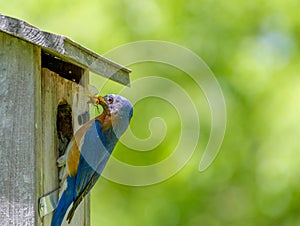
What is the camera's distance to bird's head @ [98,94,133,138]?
3615 mm

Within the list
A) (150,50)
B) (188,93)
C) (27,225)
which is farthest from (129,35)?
(27,225)

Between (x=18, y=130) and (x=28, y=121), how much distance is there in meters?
0.05

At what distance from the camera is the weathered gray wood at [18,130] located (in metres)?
3.05

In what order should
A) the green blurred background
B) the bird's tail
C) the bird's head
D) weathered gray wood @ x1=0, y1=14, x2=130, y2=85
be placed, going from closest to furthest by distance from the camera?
weathered gray wood @ x1=0, y1=14, x2=130, y2=85 → the bird's tail → the bird's head → the green blurred background

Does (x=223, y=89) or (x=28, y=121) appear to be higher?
(x=223, y=89)

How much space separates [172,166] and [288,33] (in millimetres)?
1288

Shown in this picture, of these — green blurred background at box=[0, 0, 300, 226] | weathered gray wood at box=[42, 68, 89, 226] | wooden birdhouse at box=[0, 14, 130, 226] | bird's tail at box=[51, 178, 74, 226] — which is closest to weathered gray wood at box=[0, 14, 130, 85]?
wooden birdhouse at box=[0, 14, 130, 226]

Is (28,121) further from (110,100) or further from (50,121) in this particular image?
(110,100)

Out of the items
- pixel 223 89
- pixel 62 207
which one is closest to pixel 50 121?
pixel 62 207

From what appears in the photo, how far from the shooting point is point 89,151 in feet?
11.2

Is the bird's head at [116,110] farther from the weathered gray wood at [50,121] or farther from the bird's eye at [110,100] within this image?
the weathered gray wood at [50,121]

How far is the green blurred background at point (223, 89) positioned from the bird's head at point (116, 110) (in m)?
2.03

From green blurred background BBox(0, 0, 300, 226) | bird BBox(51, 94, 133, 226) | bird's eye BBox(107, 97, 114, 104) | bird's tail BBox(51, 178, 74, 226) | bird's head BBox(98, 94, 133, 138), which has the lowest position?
bird's tail BBox(51, 178, 74, 226)

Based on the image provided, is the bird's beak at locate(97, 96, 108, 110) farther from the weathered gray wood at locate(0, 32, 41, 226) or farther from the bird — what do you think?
the weathered gray wood at locate(0, 32, 41, 226)
